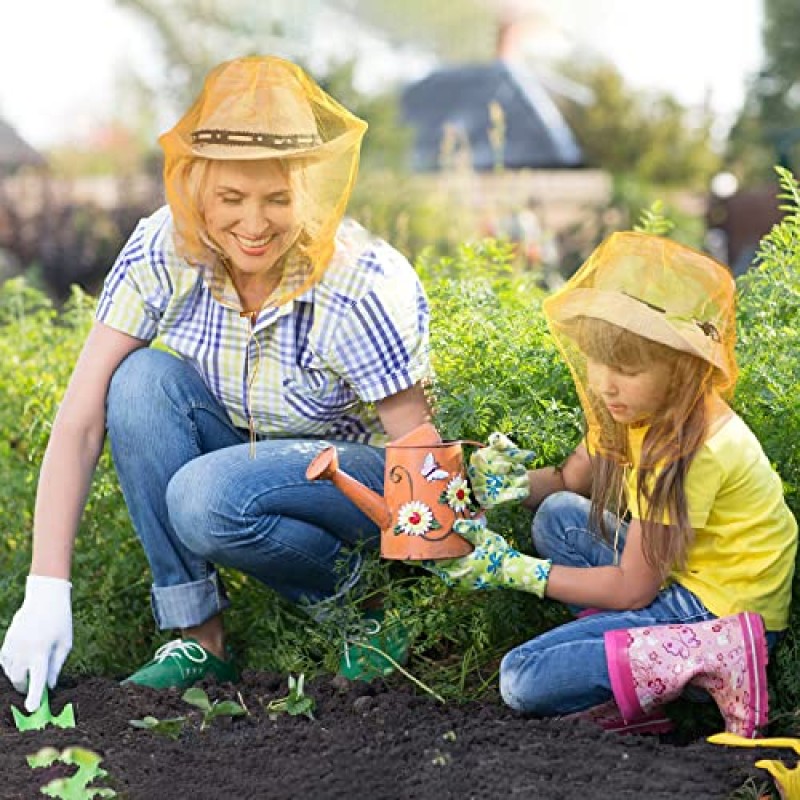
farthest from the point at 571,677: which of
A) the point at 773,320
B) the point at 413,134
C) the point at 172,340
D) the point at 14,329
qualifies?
the point at 413,134

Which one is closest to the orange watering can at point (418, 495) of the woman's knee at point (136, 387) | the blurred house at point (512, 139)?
the woman's knee at point (136, 387)

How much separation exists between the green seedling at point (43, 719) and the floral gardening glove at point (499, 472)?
0.85 metres

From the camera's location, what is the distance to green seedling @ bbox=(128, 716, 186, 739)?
2.45 m

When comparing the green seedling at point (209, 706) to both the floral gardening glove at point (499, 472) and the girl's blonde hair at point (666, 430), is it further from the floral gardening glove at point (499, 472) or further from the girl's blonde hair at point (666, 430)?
the girl's blonde hair at point (666, 430)

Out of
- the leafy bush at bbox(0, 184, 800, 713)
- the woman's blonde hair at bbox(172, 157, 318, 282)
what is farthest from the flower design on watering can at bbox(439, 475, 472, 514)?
the woman's blonde hair at bbox(172, 157, 318, 282)

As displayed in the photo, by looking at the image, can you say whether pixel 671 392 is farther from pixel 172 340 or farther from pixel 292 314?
pixel 172 340

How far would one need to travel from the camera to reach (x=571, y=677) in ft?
7.73

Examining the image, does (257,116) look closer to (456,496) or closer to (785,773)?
(456,496)

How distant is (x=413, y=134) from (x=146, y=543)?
15547 mm

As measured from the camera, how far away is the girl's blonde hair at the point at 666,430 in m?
2.26

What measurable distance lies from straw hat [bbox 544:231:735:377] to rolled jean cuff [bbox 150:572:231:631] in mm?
1048

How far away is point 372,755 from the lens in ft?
7.41

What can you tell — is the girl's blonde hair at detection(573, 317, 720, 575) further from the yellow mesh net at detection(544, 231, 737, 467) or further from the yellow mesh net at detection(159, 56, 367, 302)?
the yellow mesh net at detection(159, 56, 367, 302)

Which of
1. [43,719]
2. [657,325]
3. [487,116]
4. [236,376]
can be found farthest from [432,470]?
[487,116]
